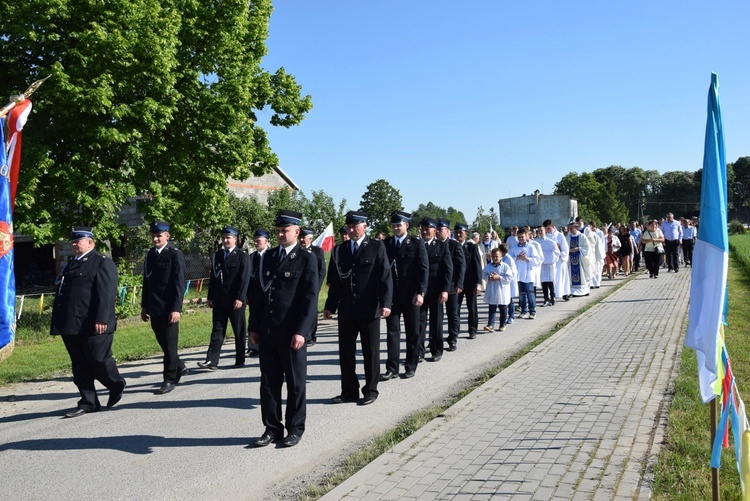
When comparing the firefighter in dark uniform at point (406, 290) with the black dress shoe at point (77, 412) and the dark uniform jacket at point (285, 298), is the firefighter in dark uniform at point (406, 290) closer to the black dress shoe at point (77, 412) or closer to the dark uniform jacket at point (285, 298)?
the dark uniform jacket at point (285, 298)

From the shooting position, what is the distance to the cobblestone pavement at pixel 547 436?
14.9 ft

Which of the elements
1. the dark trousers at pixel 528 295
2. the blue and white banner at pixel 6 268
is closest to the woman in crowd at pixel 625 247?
the dark trousers at pixel 528 295

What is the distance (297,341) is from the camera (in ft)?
19.3

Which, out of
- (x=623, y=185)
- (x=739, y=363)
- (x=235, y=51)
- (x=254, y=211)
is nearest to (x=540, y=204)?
(x=254, y=211)

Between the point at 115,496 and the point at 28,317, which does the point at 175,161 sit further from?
the point at 115,496

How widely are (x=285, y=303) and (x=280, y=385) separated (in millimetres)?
748

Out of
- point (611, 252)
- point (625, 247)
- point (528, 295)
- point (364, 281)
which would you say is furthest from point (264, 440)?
point (625, 247)

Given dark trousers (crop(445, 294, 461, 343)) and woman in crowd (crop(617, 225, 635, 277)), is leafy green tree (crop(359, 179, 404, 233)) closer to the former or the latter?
woman in crowd (crop(617, 225, 635, 277))

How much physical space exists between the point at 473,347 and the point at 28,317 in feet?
51.2

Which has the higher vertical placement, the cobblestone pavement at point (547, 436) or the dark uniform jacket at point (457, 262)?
the dark uniform jacket at point (457, 262)

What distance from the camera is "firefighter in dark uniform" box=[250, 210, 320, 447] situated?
5914 millimetres

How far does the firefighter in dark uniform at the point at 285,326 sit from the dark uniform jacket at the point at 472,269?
21.9 feet

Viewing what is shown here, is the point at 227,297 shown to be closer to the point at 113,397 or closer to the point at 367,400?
the point at 113,397

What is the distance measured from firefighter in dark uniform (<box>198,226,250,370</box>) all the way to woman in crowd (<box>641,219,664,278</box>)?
16.5m
